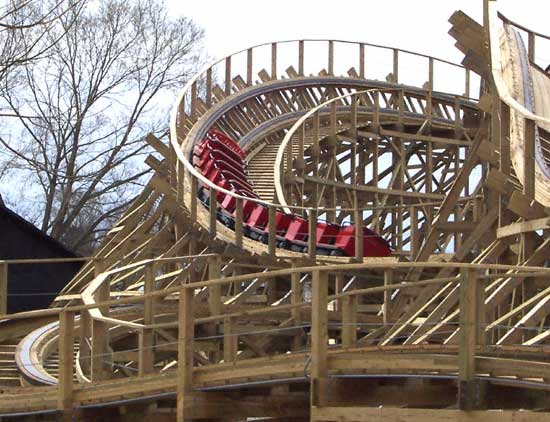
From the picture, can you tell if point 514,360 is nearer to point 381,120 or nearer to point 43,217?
point 381,120

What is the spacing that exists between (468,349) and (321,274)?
4.32 ft

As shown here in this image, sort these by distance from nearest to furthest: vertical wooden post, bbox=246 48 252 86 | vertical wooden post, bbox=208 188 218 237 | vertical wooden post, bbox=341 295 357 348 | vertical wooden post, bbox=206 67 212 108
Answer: vertical wooden post, bbox=341 295 357 348, vertical wooden post, bbox=208 188 218 237, vertical wooden post, bbox=206 67 212 108, vertical wooden post, bbox=246 48 252 86

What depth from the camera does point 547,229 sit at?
624 inches

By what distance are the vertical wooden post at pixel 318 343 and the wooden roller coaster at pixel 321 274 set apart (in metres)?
0.01

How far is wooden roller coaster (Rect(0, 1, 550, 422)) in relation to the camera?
11.9m

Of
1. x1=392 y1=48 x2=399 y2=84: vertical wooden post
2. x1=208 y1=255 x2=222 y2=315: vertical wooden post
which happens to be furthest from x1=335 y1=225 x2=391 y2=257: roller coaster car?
x1=392 y1=48 x2=399 y2=84: vertical wooden post

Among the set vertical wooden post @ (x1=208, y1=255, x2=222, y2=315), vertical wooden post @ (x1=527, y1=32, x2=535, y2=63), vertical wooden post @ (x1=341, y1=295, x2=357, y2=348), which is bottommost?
vertical wooden post @ (x1=341, y1=295, x2=357, y2=348)

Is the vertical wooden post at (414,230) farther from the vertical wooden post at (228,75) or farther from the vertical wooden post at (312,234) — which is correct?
the vertical wooden post at (228,75)

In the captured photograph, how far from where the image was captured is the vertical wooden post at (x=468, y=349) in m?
11.2

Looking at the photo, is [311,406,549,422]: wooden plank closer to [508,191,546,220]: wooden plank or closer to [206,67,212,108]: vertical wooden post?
[508,191,546,220]: wooden plank

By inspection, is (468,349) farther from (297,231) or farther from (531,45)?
(297,231)

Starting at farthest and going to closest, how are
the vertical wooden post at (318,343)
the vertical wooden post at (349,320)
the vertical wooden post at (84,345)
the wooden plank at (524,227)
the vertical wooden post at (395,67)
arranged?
the vertical wooden post at (395,67) → the vertical wooden post at (84,345) → the wooden plank at (524,227) → the vertical wooden post at (349,320) → the vertical wooden post at (318,343)

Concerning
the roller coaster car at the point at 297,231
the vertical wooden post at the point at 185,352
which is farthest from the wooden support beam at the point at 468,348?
the roller coaster car at the point at 297,231

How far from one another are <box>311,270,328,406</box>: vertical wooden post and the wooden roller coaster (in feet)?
0.04
